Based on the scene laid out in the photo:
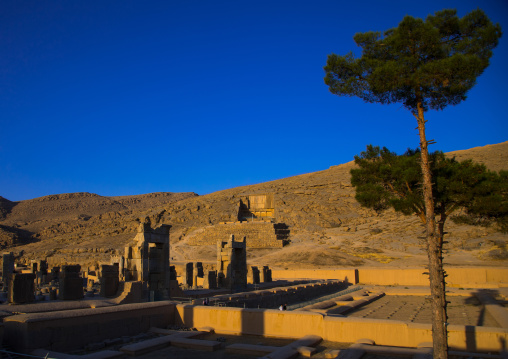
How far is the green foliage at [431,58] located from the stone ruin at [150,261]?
9659mm

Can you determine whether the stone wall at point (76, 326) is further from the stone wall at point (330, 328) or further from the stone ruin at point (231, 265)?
the stone ruin at point (231, 265)

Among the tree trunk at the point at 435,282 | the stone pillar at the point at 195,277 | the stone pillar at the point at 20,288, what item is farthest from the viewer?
the stone pillar at the point at 195,277

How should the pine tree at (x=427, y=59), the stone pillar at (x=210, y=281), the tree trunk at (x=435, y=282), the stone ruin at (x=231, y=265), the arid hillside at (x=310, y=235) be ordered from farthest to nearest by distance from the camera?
the arid hillside at (x=310, y=235)
the stone ruin at (x=231, y=265)
the stone pillar at (x=210, y=281)
the pine tree at (x=427, y=59)
the tree trunk at (x=435, y=282)

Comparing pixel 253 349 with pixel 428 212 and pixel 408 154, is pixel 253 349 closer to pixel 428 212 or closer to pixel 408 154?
pixel 428 212

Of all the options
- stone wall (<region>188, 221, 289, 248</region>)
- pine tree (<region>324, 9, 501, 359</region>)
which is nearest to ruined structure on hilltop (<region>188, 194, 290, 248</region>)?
stone wall (<region>188, 221, 289, 248</region>)

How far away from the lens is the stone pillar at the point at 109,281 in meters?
13.0

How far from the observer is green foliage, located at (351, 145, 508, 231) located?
387 inches

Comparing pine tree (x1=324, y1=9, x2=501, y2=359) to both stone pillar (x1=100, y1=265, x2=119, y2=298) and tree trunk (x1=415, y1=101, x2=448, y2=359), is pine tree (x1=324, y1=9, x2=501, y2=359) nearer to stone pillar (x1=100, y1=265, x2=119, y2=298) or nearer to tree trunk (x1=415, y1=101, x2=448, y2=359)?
tree trunk (x1=415, y1=101, x2=448, y2=359)

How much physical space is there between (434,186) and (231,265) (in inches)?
457

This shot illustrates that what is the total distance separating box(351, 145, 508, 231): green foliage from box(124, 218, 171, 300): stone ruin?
8.01 metres

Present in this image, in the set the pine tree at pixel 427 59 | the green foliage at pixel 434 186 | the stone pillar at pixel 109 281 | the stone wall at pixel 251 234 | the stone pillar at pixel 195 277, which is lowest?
the stone pillar at pixel 195 277

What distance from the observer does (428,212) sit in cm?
732

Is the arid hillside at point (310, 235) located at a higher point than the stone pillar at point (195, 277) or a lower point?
higher

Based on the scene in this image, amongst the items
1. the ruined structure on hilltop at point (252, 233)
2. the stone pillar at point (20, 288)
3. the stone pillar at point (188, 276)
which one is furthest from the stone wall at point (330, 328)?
the ruined structure on hilltop at point (252, 233)
